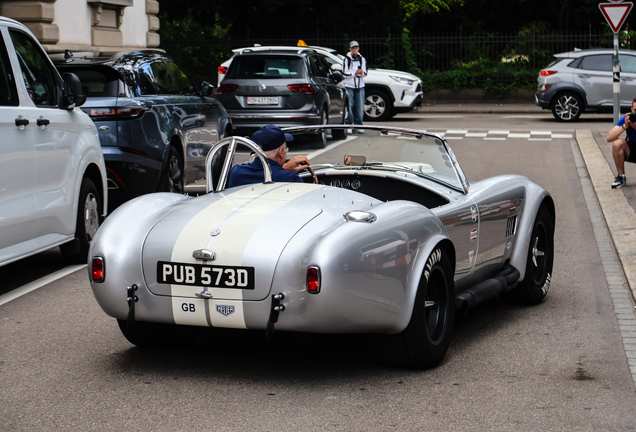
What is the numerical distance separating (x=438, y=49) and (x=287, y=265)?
3036cm

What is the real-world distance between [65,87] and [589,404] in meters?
4.70

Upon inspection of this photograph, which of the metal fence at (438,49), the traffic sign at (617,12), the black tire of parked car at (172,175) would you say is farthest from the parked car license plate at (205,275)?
the metal fence at (438,49)

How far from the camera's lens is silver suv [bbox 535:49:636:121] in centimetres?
2338

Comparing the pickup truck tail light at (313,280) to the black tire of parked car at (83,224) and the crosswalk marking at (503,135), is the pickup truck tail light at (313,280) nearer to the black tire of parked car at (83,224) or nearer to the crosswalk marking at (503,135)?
the black tire of parked car at (83,224)

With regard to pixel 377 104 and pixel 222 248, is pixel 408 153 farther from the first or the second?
pixel 377 104

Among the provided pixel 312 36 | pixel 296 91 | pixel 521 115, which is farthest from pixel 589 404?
pixel 312 36

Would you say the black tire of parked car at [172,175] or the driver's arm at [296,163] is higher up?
the driver's arm at [296,163]

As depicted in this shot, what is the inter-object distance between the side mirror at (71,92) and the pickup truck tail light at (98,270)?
3002 mm

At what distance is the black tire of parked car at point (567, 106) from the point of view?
77.9ft

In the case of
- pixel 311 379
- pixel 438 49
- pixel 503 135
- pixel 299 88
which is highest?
pixel 438 49

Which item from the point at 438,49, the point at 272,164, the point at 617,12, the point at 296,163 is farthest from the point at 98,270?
the point at 438,49

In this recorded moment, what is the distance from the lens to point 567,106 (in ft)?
78.4

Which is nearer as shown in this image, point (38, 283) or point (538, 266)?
point (538, 266)

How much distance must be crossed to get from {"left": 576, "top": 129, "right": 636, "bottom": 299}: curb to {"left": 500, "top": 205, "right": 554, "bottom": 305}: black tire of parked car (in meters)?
0.69
